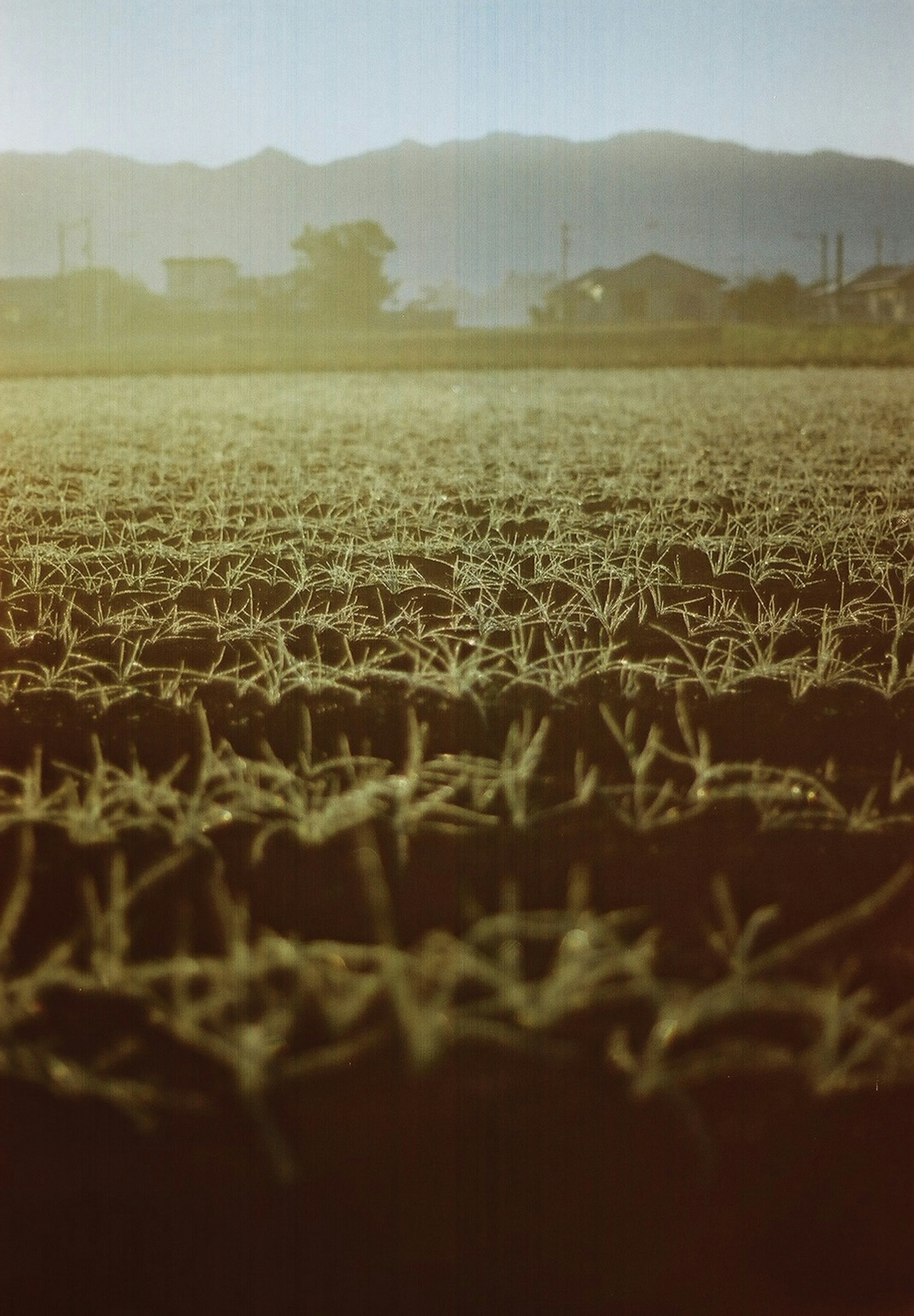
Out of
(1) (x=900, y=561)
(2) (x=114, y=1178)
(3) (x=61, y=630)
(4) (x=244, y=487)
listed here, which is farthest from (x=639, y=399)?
(2) (x=114, y=1178)

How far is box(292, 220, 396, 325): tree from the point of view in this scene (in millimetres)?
38750

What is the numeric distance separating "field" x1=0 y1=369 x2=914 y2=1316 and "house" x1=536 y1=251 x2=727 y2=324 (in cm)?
3969

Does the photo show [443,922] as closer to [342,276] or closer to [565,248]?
[342,276]

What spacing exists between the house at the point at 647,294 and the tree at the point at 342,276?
23.3 ft

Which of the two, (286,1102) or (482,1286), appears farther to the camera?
(286,1102)

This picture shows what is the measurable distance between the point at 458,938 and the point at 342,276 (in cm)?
3991

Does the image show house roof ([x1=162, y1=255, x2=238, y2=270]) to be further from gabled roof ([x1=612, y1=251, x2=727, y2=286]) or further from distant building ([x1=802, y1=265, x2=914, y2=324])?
distant building ([x1=802, y1=265, x2=914, y2=324])

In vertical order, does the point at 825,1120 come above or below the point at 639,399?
below

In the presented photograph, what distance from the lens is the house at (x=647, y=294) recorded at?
135ft

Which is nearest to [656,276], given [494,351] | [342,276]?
[342,276]

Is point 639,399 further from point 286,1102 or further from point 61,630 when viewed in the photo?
point 286,1102

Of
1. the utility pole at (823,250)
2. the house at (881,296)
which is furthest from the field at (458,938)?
the utility pole at (823,250)

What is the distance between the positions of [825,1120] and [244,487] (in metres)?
4.97

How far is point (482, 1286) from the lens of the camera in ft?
3.87
